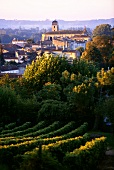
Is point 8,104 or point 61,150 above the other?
point 8,104

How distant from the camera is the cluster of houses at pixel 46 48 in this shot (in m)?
68.8

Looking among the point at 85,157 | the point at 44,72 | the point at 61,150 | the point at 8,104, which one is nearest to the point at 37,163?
the point at 85,157

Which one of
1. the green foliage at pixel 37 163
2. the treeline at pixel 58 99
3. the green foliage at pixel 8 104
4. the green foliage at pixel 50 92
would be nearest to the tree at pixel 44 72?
the treeline at pixel 58 99

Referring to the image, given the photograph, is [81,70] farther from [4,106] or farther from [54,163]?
[54,163]

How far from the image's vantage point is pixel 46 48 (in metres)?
81.8

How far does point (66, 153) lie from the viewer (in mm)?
18109

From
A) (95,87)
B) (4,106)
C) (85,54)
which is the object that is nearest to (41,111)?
(4,106)

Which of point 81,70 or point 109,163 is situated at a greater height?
point 81,70

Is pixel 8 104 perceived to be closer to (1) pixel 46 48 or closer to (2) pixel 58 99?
(2) pixel 58 99

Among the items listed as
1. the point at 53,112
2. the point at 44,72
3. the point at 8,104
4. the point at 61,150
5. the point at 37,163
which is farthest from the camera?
the point at 44,72

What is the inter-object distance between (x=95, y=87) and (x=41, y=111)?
14.8 feet

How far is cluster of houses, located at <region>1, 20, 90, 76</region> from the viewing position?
68775 mm

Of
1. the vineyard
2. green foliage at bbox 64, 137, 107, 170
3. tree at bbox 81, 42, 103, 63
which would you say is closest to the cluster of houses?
tree at bbox 81, 42, 103, 63

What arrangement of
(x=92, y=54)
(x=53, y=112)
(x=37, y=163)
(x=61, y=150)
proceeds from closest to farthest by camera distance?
(x=37, y=163), (x=61, y=150), (x=53, y=112), (x=92, y=54)
